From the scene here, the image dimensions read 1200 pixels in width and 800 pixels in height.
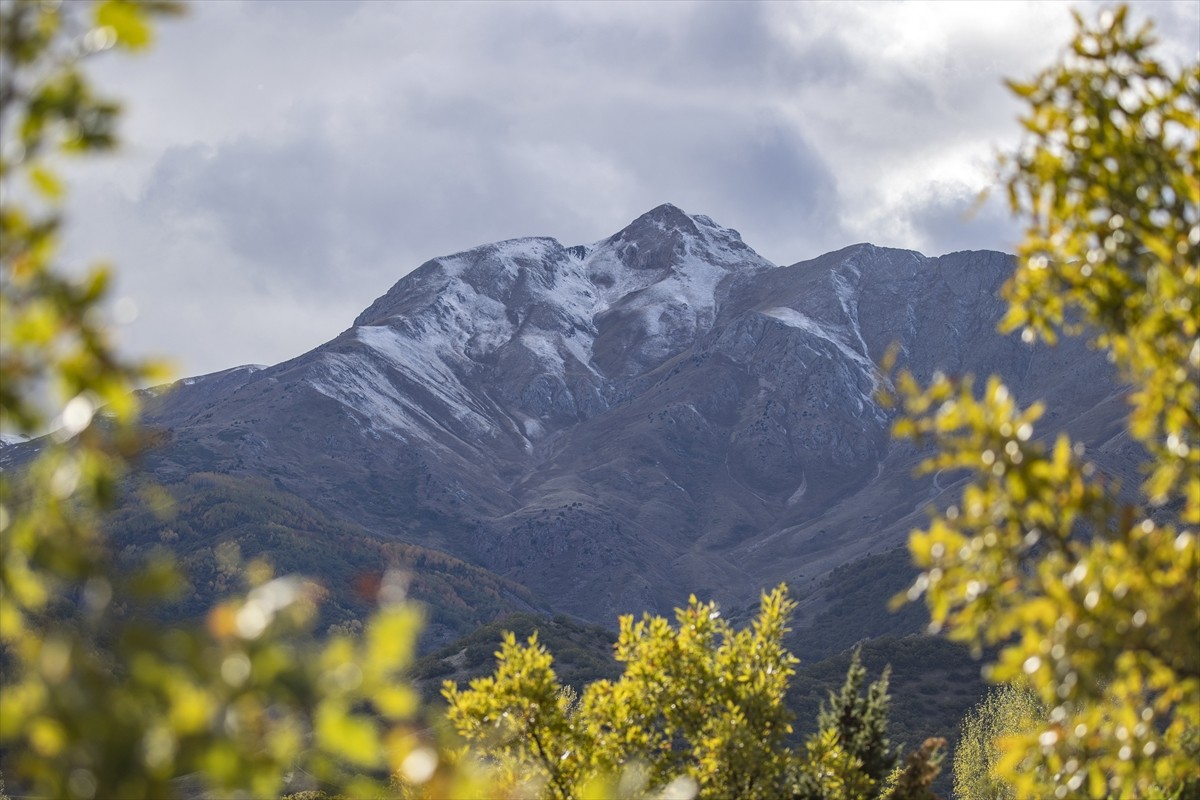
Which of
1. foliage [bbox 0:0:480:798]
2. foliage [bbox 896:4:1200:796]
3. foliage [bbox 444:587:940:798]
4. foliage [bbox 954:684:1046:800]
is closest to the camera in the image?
foliage [bbox 0:0:480:798]

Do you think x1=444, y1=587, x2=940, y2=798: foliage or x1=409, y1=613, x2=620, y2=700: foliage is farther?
x1=409, y1=613, x2=620, y2=700: foliage

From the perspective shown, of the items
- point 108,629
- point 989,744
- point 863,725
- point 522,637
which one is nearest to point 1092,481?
point 108,629

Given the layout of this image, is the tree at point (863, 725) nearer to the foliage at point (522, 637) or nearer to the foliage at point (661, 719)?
the foliage at point (661, 719)

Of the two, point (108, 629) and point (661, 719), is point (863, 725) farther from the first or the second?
point (108, 629)

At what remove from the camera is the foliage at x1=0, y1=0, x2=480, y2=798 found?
2.66m

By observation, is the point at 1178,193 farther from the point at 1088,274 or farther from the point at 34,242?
the point at 34,242

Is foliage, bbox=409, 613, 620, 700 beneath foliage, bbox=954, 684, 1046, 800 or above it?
above

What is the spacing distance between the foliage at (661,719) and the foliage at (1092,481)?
23.3 feet

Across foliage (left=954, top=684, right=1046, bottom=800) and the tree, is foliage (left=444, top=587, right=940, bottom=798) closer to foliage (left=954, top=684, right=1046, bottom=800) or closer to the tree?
the tree

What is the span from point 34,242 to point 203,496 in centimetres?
17276

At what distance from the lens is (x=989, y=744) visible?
5650 centimetres

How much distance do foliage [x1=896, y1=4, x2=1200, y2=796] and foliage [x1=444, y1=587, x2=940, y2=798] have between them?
7.11m

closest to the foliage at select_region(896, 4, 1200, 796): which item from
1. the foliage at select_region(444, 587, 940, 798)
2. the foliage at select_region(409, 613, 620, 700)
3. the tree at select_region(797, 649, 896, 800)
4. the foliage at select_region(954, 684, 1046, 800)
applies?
the foliage at select_region(444, 587, 940, 798)

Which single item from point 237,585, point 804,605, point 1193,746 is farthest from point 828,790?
point 804,605
